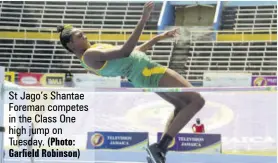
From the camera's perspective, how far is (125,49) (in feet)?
9.79

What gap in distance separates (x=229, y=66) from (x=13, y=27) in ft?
22.5

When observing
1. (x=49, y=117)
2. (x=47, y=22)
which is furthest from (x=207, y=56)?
(x=49, y=117)

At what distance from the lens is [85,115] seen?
5398 millimetres

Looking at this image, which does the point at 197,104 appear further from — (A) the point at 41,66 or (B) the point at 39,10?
(B) the point at 39,10

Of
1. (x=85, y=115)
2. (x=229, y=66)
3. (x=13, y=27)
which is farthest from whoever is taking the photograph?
(x=13, y=27)

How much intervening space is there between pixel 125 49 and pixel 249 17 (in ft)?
49.0

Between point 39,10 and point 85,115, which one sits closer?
point 85,115

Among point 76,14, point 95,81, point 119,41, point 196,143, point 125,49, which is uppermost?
point 76,14

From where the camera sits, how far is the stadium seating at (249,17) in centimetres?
1695

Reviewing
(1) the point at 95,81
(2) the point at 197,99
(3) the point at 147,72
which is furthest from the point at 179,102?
(1) the point at 95,81

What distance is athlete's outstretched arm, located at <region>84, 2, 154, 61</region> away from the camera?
2906 millimetres

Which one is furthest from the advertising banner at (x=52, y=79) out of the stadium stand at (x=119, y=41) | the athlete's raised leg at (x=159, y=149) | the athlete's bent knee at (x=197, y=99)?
the athlete's bent knee at (x=197, y=99)

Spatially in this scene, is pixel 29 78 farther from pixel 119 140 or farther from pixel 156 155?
pixel 156 155

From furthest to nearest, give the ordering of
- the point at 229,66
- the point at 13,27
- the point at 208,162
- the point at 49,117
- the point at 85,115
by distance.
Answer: the point at 13,27, the point at 229,66, the point at 208,162, the point at 85,115, the point at 49,117
